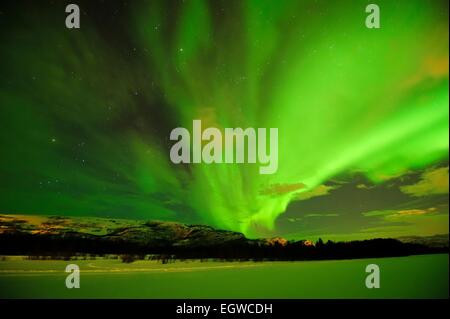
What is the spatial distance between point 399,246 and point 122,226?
119 inches

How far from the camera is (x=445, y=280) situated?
4.02 m

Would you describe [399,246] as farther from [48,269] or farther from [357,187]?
[48,269]

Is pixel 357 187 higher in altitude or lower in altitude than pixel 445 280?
higher
